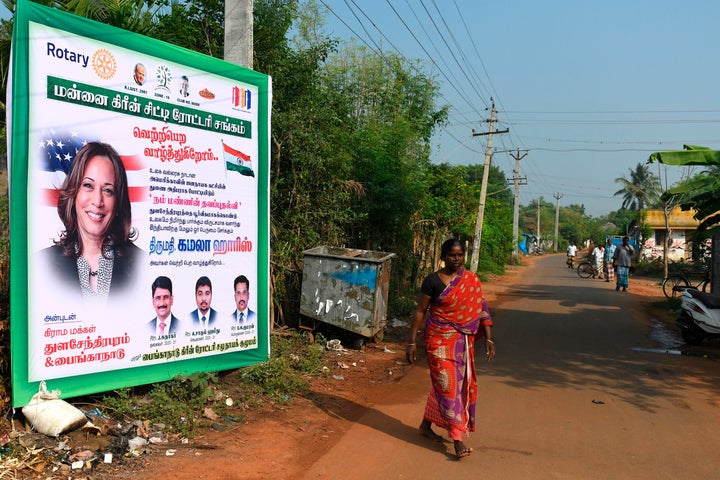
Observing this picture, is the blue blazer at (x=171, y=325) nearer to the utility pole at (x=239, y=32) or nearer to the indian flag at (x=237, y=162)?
the indian flag at (x=237, y=162)

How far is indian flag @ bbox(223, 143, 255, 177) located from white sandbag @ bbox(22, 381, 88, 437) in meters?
2.87

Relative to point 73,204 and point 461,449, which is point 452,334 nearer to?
point 461,449

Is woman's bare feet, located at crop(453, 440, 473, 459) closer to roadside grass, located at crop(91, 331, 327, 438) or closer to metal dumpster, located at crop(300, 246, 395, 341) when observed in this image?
roadside grass, located at crop(91, 331, 327, 438)

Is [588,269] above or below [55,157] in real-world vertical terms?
below

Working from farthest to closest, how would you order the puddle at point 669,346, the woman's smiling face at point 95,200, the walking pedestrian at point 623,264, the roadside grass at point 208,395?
the walking pedestrian at point 623,264
the puddle at point 669,346
the roadside grass at point 208,395
the woman's smiling face at point 95,200

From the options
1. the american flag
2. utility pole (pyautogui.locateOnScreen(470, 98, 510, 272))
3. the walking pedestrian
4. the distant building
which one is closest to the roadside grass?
the american flag

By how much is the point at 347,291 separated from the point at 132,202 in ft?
13.9

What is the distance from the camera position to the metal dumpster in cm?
934

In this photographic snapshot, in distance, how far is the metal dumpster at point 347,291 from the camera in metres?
9.34

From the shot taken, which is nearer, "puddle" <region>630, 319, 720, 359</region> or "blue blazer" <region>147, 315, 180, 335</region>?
"blue blazer" <region>147, 315, 180, 335</region>

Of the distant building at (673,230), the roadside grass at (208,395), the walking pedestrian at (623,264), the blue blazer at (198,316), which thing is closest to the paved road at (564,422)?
the roadside grass at (208,395)

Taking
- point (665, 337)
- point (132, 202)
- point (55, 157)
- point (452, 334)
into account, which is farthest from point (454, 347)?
point (665, 337)

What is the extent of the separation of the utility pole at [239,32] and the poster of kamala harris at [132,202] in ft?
1.23

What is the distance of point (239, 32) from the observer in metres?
7.34
